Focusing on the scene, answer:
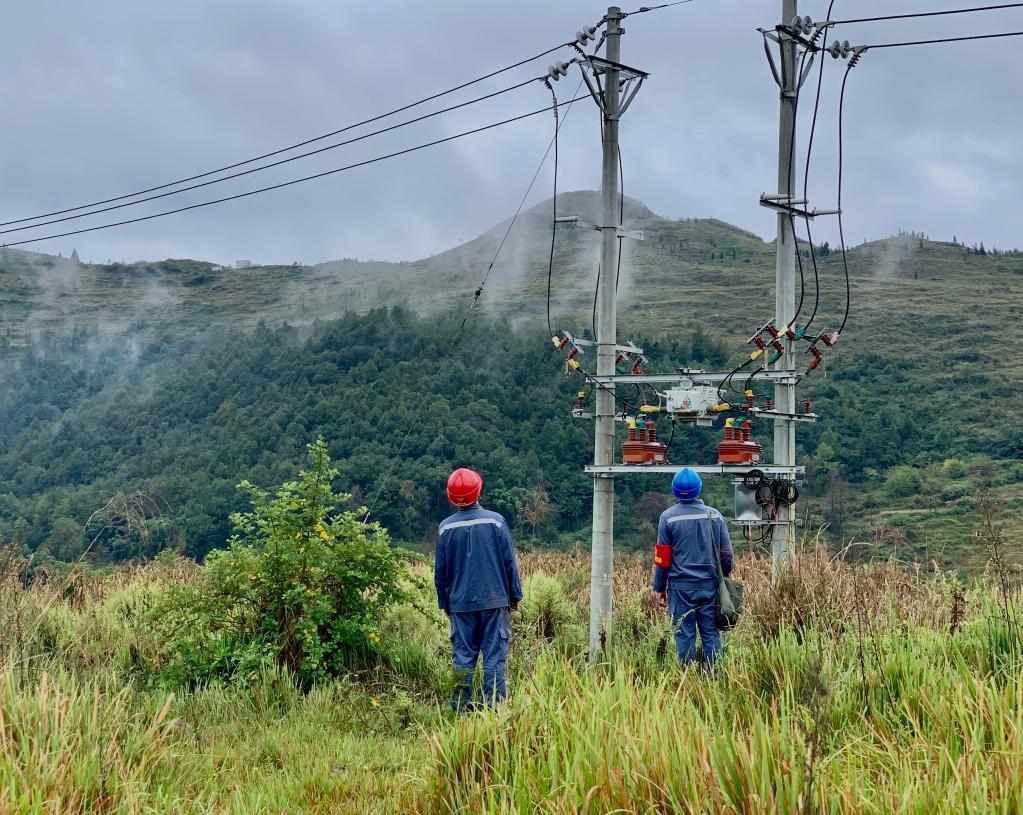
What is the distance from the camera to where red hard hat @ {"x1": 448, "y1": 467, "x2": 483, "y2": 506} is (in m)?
8.45

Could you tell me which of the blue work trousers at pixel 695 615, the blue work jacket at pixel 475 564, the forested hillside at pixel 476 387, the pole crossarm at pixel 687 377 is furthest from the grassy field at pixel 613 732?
the forested hillside at pixel 476 387

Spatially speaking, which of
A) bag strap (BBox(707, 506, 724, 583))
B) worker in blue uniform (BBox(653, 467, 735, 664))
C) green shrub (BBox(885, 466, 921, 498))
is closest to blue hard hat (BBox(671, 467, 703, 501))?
worker in blue uniform (BBox(653, 467, 735, 664))

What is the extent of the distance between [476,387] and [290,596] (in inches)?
2199

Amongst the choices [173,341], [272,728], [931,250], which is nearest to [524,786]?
[272,728]

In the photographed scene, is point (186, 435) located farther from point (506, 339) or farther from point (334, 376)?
point (506, 339)

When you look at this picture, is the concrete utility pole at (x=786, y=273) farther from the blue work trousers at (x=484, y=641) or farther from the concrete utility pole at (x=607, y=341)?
the blue work trousers at (x=484, y=641)

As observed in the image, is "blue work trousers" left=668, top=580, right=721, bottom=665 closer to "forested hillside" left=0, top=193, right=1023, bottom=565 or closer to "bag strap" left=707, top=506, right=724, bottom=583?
"bag strap" left=707, top=506, right=724, bottom=583

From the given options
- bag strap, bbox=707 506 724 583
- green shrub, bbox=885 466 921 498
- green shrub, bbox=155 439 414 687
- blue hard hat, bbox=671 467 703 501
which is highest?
blue hard hat, bbox=671 467 703 501

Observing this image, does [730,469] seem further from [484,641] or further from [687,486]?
[484,641]

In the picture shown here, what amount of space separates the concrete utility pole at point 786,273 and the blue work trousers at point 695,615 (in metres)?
2.16

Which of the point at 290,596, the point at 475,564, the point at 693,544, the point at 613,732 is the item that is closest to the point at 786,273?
the point at 693,544

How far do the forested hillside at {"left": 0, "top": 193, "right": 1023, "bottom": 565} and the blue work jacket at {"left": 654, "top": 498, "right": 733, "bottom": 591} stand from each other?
1966 centimetres

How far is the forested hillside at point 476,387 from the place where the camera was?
5000cm

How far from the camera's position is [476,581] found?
831 cm
